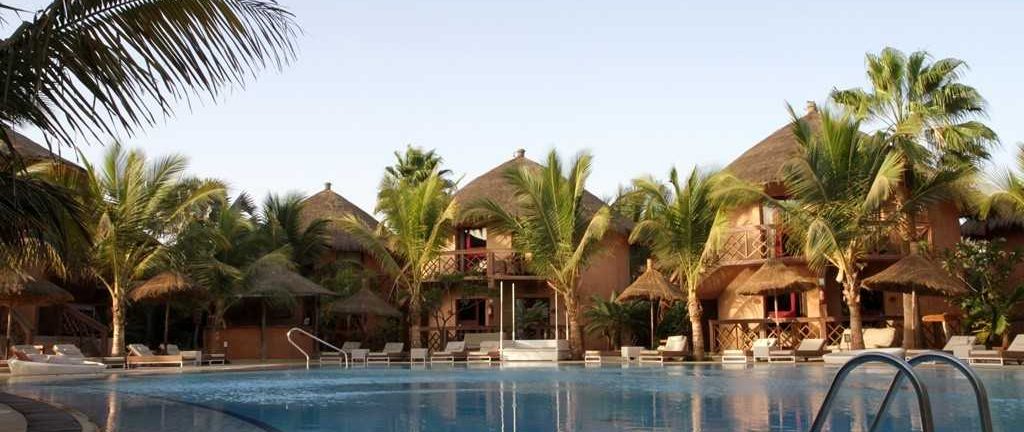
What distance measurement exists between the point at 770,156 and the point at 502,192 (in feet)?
27.4

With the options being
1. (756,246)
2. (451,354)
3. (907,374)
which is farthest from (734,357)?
(907,374)

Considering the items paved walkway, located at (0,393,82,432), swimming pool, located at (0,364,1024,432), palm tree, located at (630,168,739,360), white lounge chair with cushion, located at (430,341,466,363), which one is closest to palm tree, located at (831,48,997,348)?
palm tree, located at (630,168,739,360)

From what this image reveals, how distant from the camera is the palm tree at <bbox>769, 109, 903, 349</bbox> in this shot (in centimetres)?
1897

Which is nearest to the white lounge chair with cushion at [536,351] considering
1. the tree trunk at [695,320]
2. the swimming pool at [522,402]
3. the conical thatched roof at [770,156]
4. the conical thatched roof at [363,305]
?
A: the tree trunk at [695,320]

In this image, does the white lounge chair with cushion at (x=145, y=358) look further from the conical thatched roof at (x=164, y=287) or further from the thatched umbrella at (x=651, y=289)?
the thatched umbrella at (x=651, y=289)

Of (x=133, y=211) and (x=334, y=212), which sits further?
(x=334, y=212)

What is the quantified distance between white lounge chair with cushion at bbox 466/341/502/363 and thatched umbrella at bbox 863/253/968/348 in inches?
347

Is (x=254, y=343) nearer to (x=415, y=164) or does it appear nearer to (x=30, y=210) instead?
(x=415, y=164)

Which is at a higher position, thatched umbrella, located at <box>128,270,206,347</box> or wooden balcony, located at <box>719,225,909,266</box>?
wooden balcony, located at <box>719,225,909,266</box>

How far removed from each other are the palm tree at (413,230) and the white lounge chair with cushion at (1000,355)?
12.7 metres

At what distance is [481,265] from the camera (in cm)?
2662

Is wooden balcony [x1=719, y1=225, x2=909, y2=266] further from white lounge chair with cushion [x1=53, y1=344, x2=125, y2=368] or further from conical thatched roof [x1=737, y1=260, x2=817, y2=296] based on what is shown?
white lounge chair with cushion [x1=53, y1=344, x2=125, y2=368]

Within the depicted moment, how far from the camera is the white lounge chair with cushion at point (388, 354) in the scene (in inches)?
928

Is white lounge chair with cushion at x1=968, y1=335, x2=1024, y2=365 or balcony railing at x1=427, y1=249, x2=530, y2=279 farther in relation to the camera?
balcony railing at x1=427, y1=249, x2=530, y2=279
